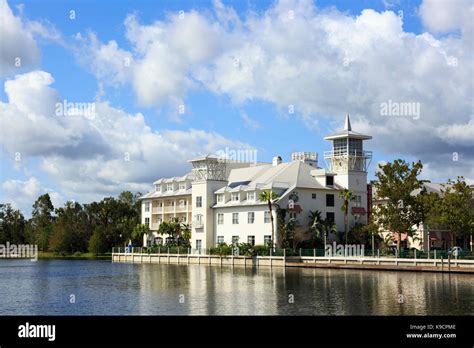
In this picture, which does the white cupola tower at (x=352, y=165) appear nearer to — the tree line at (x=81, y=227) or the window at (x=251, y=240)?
the window at (x=251, y=240)

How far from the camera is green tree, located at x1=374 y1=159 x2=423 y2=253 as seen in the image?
255 feet

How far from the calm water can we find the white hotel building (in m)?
23.3

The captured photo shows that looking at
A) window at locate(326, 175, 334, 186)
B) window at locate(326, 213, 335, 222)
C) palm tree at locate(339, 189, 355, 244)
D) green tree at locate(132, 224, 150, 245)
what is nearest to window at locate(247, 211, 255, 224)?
window at locate(326, 213, 335, 222)

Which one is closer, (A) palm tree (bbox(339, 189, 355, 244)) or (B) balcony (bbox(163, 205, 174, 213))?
(A) palm tree (bbox(339, 189, 355, 244))

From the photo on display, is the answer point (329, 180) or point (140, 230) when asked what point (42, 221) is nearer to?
point (140, 230)

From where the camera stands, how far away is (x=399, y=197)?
7812cm

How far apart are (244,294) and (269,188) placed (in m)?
42.6

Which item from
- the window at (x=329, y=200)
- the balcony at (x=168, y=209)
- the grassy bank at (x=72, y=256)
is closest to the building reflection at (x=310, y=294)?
the window at (x=329, y=200)

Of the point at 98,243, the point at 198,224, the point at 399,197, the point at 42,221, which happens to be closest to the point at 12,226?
the point at 42,221

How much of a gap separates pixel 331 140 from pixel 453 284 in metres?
43.5

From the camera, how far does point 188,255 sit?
314 feet

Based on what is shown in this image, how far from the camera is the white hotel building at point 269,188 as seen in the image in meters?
90.4

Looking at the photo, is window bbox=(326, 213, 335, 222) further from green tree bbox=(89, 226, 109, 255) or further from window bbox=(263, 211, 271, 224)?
green tree bbox=(89, 226, 109, 255)

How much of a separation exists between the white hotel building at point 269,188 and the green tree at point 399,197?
1278 centimetres
